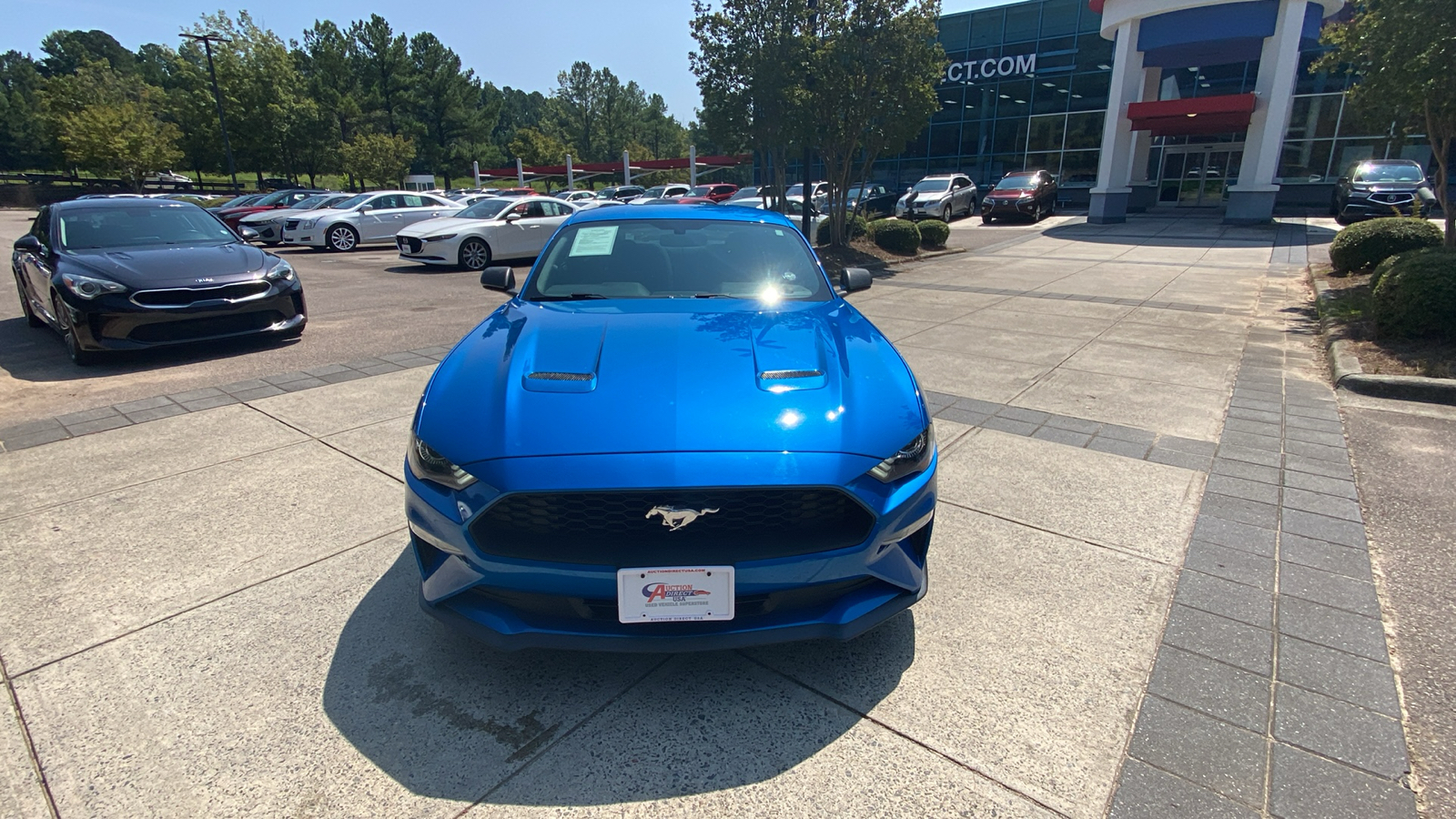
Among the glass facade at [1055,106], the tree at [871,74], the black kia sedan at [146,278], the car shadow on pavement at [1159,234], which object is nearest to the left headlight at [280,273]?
the black kia sedan at [146,278]

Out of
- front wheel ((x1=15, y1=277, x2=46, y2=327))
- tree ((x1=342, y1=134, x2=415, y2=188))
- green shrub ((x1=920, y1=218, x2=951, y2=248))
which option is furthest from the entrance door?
tree ((x1=342, y1=134, x2=415, y2=188))

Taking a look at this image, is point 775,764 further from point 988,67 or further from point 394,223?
point 988,67

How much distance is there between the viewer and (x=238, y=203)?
23.4 metres

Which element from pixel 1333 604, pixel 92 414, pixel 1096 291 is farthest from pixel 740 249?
pixel 1096 291

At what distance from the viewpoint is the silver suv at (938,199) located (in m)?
23.3

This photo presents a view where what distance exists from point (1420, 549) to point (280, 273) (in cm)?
883

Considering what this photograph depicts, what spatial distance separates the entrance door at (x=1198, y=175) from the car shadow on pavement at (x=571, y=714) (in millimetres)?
31209

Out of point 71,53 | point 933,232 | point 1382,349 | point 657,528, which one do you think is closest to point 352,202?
point 933,232

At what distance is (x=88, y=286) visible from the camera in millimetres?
5930

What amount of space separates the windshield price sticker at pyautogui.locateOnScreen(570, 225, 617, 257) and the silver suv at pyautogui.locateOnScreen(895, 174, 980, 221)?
2072cm

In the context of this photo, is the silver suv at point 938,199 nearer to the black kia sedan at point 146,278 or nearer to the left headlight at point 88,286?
the black kia sedan at point 146,278

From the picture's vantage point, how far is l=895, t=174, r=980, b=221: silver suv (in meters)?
23.3

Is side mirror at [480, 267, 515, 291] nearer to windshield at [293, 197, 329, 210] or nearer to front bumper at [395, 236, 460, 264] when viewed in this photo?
front bumper at [395, 236, 460, 264]

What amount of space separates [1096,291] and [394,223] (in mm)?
16488
